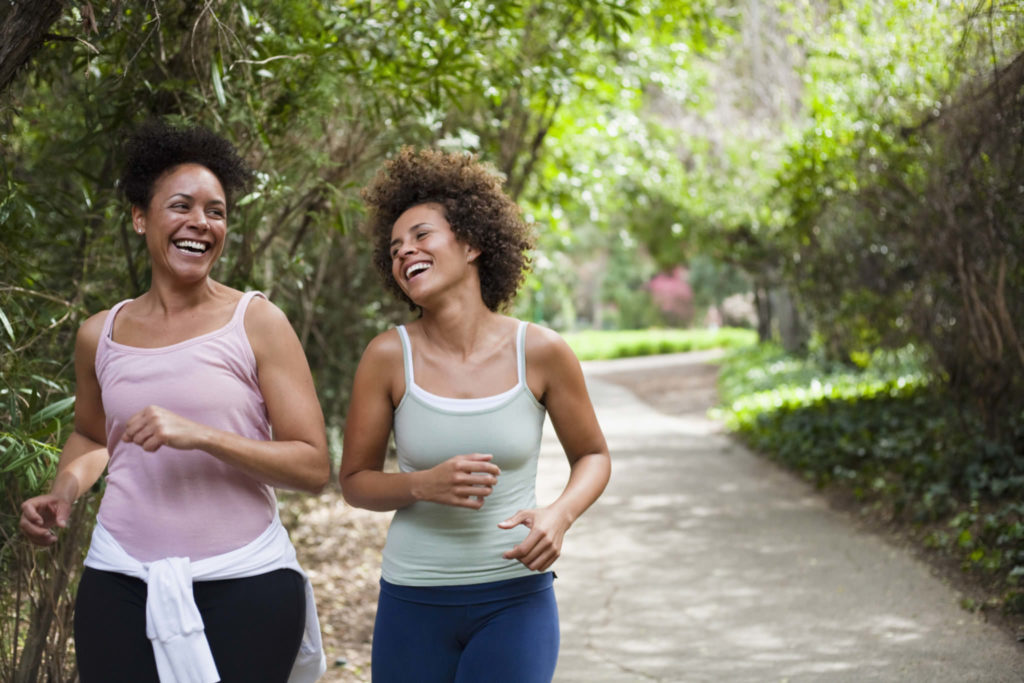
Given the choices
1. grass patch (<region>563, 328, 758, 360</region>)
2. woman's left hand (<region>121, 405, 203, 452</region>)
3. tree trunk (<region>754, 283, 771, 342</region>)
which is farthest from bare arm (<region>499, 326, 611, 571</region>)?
grass patch (<region>563, 328, 758, 360</region>)

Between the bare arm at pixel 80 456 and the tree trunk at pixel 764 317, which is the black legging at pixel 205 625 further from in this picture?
the tree trunk at pixel 764 317

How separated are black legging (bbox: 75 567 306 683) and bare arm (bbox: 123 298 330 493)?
0.76 feet

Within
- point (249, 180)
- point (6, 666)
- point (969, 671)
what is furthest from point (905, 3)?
point (6, 666)

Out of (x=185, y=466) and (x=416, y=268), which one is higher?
(x=416, y=268)

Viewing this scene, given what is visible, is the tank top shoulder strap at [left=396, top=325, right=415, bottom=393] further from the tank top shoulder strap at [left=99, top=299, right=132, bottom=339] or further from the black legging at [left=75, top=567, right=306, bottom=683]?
the tank top shoulder strap at [left=99, top=299, right=132, bottom=339]

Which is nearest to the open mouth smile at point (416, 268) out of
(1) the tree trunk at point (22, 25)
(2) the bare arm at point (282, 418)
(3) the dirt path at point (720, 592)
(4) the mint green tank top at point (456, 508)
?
(4) the mint green tank top at point (456, 508)

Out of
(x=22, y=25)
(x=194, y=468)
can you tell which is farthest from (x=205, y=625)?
(x=22, y=25)

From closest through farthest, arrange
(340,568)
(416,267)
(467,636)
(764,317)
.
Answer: (467,636)
(416,267)
(340,568)
(764,317)

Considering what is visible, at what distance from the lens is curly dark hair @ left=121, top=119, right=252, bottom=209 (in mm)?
2400

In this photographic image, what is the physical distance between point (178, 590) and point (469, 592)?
0.64m

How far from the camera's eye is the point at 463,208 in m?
2.56

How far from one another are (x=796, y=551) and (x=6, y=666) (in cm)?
543

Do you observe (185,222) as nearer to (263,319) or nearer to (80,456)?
(263,319)

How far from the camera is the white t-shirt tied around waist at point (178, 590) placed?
A: 2.10 meters
